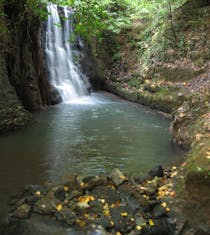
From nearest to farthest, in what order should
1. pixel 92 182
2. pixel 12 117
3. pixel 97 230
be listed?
pixel 97 230, pixel 92 182, pixel 12 117

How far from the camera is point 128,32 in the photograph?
62.0ft

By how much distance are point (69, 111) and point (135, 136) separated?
13.2ft

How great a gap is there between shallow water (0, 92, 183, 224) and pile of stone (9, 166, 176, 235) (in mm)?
506

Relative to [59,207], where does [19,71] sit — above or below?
above

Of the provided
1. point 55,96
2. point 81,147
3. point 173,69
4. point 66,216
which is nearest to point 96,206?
point 66,216

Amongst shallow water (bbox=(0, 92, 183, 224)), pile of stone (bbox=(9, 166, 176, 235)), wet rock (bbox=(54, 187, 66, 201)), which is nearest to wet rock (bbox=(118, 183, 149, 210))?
pile of stone (bbox=(9, 166, 176, 235))

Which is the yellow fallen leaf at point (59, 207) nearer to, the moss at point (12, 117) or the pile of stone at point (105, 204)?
the pile of stone at point (105, 204)

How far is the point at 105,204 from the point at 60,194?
2.38ft

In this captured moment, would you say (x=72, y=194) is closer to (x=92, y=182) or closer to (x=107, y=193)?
(x=92, y=182)

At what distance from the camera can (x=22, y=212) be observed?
15.4 ft

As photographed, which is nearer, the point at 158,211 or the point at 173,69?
the point at 158,211

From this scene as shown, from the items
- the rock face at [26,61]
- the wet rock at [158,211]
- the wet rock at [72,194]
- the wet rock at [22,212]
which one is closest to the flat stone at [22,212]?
the wet rock at [22,212]

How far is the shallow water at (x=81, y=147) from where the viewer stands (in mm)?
6434

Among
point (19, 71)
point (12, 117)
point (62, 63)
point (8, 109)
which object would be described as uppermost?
point (62, 63)
